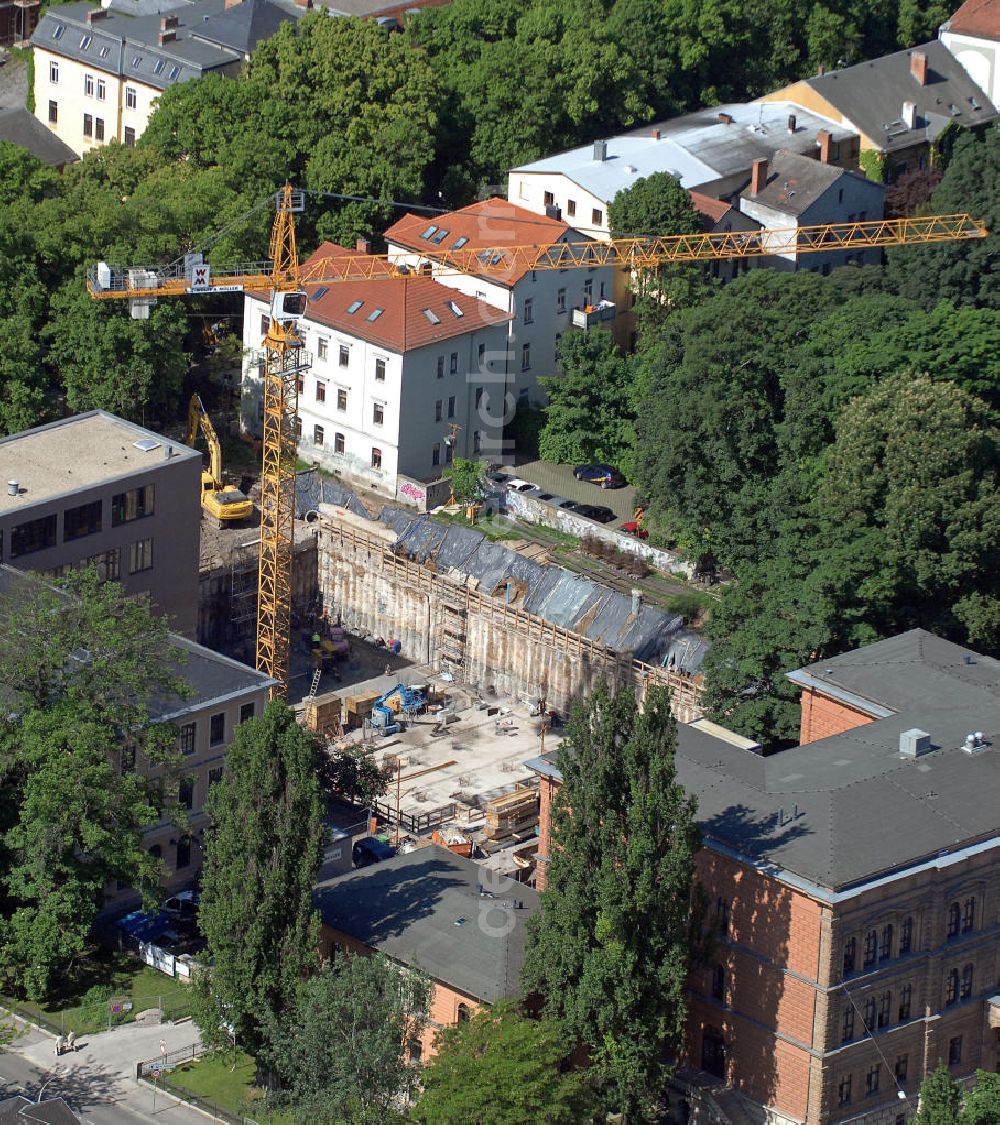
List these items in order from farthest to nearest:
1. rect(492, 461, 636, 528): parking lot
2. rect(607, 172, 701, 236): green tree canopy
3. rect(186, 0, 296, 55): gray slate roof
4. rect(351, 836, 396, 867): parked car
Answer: rect(186, 0, 296, 55): gray slate roof → rect(607, 172, 701, 236): green tree canopy → rect(492, 461, 636, 528): parking lot → rect(351, 836, 396, 867): parked car

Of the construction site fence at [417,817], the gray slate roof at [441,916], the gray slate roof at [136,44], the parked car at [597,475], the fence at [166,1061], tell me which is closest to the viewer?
the gray slate roof at [441,916]

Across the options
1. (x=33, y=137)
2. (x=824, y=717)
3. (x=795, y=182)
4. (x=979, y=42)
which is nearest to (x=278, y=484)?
(x=824, y=717)

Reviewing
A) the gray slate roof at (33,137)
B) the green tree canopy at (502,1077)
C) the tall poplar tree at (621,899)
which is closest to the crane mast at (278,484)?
the tall poplar tree at (621,899)

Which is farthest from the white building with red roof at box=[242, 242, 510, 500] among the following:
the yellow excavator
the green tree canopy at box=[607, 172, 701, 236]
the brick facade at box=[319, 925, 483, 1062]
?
the brick facade at box=[319, 925, 483, 1062]

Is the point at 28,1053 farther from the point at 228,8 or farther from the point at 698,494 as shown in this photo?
the point at 228,8

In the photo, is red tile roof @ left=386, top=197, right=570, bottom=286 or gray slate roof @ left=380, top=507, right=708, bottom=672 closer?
gray slate roof @ left=380, top=507, right=708, bottom=672

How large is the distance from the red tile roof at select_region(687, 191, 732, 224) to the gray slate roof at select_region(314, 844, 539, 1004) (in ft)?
199

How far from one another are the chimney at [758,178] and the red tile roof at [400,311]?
74.1 ft

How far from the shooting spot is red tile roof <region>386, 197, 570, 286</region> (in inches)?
5541

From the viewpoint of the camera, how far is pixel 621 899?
85938mm

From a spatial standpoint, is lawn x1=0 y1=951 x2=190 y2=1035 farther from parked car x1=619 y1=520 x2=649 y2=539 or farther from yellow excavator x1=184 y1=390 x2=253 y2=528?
parked car x1=619 y1=520 x2=649 y2=539

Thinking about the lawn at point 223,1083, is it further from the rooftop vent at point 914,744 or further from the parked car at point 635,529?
the parked car at point 635,529

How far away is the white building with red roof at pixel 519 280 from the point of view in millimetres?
139375

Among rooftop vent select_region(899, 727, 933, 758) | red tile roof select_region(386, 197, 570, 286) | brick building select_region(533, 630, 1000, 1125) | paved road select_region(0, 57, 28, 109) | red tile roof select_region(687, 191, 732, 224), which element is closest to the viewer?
brick building select_region(533, 630, 1000, 1125)
